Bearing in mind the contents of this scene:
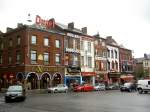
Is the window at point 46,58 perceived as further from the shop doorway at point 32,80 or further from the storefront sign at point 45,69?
the shop doorway at point 32,80

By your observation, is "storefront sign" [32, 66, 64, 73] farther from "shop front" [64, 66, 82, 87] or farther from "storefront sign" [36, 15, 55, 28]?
"storefront sign" [36, 15, 55, 28]

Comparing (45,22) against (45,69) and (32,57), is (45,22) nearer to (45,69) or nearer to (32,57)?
(32,57)

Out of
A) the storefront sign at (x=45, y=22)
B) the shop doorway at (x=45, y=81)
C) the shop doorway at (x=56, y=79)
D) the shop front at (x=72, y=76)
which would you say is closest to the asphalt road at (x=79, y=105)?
the shop doorway at (x=45, y=81)

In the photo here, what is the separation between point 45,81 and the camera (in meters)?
54.0

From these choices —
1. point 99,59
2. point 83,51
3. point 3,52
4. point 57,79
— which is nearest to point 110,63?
point 99,59

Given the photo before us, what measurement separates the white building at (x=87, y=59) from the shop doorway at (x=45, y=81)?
417 inches

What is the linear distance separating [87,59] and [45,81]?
45.8ft

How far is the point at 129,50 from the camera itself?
86.0 meters

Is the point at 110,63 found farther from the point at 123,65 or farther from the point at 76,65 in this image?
the point at 76,65

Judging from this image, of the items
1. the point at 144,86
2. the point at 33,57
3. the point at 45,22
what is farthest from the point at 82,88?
the point at 45,22

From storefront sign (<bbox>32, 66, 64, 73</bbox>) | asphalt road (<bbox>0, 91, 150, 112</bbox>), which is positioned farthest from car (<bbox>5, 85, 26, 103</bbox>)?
storefront sign (<bbox>32, 66, 64, 73</bbox>)

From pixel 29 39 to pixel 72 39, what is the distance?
11.5 m

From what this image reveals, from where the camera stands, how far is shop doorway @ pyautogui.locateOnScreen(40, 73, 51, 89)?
175 feet

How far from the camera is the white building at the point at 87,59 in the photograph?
6329cm
